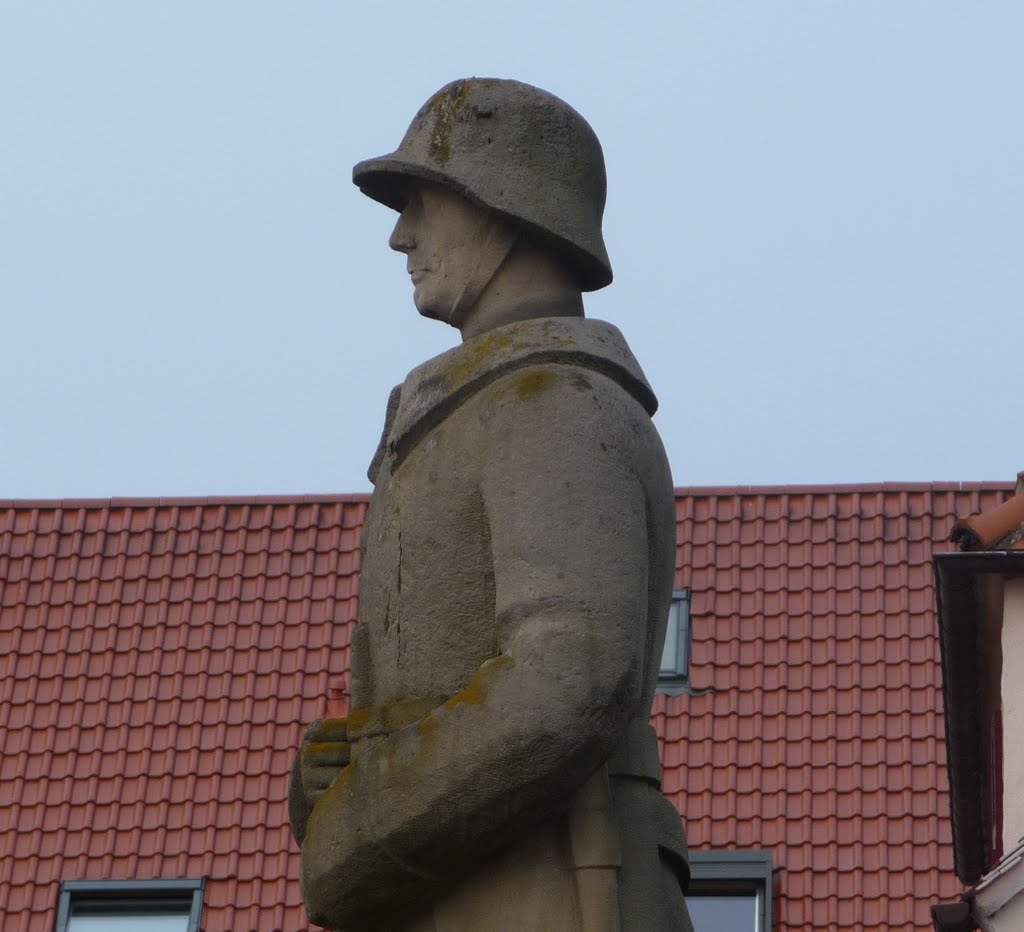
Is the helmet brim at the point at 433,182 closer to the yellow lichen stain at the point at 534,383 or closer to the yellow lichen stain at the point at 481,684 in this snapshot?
the yellow lichen stain at the point at 534,383

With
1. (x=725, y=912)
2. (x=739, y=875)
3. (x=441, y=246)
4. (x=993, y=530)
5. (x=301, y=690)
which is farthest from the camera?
(x=301, y=690)

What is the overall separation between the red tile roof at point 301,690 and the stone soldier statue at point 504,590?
50.5 feet

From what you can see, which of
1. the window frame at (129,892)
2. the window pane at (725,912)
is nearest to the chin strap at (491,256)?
the window pane at (725,912)

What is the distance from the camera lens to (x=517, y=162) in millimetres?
6684

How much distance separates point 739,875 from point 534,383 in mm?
16197

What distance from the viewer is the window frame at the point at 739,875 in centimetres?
2211

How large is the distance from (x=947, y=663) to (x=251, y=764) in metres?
7.29

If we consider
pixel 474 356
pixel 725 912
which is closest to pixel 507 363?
pixel 474 356

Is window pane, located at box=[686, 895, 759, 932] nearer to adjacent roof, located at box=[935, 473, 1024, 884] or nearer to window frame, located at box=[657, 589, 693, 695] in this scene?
window frame, located at box=[657, 589, 693, 695]

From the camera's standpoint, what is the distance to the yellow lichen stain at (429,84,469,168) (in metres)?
6.73

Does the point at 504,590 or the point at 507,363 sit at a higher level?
the point at 507,363

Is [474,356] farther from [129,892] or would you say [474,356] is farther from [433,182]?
[129,892]

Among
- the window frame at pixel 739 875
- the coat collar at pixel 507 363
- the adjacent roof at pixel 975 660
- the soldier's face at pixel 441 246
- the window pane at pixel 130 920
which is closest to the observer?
the coat collar at pixel 507 363

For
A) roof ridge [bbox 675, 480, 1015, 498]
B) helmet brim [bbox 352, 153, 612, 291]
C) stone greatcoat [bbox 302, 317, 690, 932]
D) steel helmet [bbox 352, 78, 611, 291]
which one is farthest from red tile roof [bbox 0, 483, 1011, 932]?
stone greatcoat [bbox 302, 317, 690, 932]
